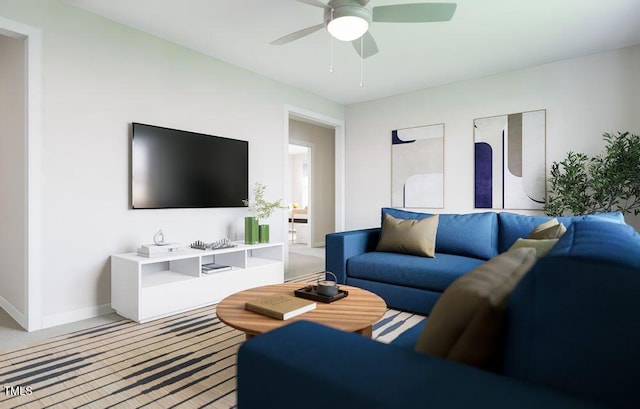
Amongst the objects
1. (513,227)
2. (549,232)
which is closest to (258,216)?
(513,227)

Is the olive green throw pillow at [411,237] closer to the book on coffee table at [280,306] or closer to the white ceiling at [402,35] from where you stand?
the book on coffee table at [280,306]

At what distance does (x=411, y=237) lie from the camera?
316 cm

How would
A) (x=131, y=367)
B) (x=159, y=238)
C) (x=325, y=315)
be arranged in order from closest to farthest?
(x=325, y=315), (x=131, y=367), (x=159, y=238)

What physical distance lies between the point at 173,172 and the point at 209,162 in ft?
1.39

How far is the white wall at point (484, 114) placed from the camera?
3.75m

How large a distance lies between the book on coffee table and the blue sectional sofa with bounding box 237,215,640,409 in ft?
3.21

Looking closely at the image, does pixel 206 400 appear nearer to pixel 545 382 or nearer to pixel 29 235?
pixel 545 382

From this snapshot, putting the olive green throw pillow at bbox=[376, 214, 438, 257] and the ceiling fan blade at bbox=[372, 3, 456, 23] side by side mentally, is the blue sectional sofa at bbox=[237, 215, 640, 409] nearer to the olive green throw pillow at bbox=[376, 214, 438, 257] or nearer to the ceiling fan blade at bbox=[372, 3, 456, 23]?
the ceiling fan blade at bbox=[372, 3, 456, 23]

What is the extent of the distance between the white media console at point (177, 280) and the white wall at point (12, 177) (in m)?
0.66

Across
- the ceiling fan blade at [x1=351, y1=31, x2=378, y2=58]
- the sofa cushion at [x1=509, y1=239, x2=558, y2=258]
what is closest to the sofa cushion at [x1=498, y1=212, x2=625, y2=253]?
the sofa cushion at [x1=509, y1=239, x2=558, y2=258]

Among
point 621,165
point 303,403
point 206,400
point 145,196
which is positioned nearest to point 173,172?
point 145,196

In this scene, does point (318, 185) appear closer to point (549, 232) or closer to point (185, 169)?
point (185, 169)

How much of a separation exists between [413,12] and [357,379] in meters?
2.51

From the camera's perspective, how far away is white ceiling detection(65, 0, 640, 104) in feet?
9.49
